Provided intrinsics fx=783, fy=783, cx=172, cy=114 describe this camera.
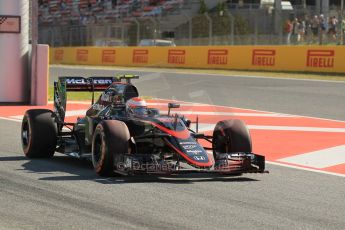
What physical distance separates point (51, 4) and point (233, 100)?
131 ft

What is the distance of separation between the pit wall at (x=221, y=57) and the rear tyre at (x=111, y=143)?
66.5 ft

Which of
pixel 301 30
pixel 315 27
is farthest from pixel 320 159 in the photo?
pixel 301 30

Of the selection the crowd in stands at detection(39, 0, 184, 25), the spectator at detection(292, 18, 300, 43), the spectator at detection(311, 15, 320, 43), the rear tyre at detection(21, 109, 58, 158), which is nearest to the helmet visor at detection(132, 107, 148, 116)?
the rear tyre at detection(21, 109, 58, 158)

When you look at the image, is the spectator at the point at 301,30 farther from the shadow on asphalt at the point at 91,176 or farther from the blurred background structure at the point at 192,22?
the shadow on asphalt at the point at 91,176

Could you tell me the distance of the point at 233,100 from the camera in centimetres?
2039

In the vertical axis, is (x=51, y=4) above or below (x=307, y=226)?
above

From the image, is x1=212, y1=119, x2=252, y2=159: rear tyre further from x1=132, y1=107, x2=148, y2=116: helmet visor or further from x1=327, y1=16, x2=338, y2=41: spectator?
x1=327, y1=16, x2=338, y2=41: spectator

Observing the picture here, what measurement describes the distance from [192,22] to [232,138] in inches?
Answer: 1157

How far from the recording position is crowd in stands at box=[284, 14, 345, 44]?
2949 cm

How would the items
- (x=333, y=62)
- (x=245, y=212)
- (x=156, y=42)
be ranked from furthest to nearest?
(x=156, y=42) < (x=333, y=62) < (x=245, y=212)

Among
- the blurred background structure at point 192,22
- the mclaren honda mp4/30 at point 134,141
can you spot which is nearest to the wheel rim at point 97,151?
the mclaren honda mp4/30 at point 134,141

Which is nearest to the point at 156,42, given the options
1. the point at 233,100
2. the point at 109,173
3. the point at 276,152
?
the point at 233,100

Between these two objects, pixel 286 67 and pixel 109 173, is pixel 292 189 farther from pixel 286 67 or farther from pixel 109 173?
pixel 286 67

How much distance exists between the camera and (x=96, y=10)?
179 feet
